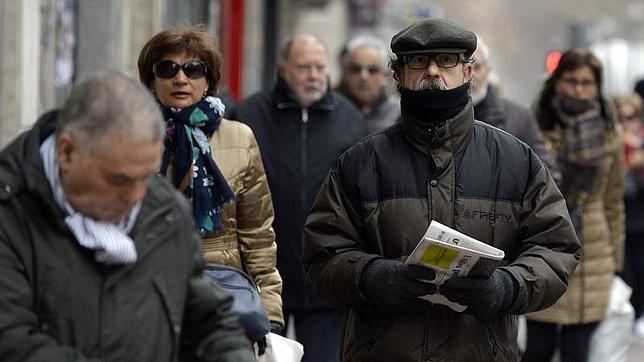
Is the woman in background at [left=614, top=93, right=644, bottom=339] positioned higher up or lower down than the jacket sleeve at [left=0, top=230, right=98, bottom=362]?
lower down

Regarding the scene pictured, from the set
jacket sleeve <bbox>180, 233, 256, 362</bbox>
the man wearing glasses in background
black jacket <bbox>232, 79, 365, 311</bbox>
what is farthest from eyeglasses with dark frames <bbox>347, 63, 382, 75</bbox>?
jacket sleeve <bbox>180, 233, 256, 362</bbox>

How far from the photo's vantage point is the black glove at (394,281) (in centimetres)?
503

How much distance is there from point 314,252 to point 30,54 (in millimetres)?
4432

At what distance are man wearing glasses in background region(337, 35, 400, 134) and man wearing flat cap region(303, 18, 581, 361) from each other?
483 cm

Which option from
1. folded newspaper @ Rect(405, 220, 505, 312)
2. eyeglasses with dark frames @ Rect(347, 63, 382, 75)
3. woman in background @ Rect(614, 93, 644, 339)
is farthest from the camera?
woman in background @ Rect(614, 93, 644, 339)

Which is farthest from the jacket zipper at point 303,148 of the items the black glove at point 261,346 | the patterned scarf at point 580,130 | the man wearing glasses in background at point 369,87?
the black glove at point 261,346

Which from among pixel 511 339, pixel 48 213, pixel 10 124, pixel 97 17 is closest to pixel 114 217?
pixel 48 213

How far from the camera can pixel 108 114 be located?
11.9 ft

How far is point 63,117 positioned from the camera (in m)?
3.68

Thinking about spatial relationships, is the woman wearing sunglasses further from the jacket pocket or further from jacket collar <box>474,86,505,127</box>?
jacket collar <box>474,86,505,127</box>

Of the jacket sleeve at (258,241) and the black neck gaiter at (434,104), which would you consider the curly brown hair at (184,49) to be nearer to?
the jacket sleeve at (258,241)

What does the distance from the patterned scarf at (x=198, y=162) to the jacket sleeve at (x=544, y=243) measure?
1.12 meters

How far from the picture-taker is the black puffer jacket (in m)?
5.25

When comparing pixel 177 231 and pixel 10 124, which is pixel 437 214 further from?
pixel 10 124
